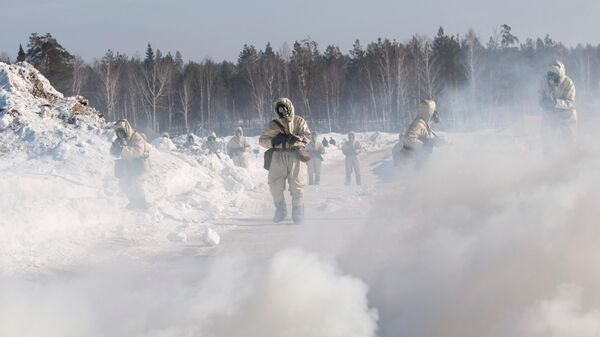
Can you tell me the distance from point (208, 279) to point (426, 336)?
1.72 m

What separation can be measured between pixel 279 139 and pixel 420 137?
288cm

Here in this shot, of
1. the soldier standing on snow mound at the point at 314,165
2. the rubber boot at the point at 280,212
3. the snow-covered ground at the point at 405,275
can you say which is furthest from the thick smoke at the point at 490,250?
the soldier standing on snow mound at the point at 314,165

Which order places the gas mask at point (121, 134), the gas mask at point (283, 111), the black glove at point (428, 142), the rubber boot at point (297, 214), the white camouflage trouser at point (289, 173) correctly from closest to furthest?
the gas mask at point (283, 111)
the white camouflage trouser at point (289, 173)
the rubber boot at point (297, 214)
the black glove at point (428, 142)
the gas mask at point (121, 134)

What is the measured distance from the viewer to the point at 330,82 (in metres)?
58.2

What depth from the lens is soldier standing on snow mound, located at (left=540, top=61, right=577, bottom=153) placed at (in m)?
12.4

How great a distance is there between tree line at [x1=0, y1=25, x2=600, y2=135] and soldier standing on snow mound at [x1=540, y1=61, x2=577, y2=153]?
102 ft

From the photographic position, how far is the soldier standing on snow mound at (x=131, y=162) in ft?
37.5

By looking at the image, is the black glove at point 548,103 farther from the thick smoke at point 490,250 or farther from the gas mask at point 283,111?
the thick smoke at point 490,250

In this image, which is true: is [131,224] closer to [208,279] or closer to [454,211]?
[208,279]

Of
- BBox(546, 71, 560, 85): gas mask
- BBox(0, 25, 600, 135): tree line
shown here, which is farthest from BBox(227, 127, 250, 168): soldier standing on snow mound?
BBox(0, 25, 600, 135): tree line

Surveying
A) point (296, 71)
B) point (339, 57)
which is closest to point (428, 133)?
point (296, 71)

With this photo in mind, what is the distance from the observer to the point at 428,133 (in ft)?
37.0

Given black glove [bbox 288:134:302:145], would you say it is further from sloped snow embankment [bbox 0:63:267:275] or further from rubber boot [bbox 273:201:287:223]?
sloped snow embankment [bbox 0:63:267:275]

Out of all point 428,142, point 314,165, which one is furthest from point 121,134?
point 314,165
